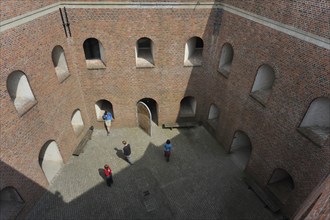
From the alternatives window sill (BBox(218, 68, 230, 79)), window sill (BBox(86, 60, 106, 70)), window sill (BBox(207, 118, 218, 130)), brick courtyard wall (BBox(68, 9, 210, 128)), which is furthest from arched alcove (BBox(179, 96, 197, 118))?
window sill (BBox(86, 60, 106, 70))

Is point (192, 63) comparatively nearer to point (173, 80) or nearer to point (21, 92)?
point (173, 80)

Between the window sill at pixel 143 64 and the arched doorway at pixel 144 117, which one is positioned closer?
the window sill at pixel 143 64

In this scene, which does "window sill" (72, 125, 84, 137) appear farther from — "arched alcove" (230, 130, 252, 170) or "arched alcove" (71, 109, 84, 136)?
"arched alcove" (230, 130, 252, 170)

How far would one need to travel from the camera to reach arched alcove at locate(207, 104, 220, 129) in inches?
621

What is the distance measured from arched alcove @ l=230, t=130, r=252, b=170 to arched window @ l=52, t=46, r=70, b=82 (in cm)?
1016

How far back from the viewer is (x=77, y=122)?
15.1 meters

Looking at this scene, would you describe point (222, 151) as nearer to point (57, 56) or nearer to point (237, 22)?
point (237, 22)

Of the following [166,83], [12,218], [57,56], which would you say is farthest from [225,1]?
[12,218]

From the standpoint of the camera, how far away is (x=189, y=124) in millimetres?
16406

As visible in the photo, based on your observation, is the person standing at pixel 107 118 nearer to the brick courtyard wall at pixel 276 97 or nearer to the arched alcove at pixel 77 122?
the arched alcove at pixel 77 122

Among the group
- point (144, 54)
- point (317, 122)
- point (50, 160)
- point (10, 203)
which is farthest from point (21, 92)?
point (317, 122)

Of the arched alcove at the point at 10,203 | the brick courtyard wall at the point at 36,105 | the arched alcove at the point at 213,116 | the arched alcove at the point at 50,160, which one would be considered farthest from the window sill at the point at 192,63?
the arched alcove at the point at 10,203

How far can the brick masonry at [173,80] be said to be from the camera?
8914 millimetres

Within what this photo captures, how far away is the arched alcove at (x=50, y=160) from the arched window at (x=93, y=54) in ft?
16.0
